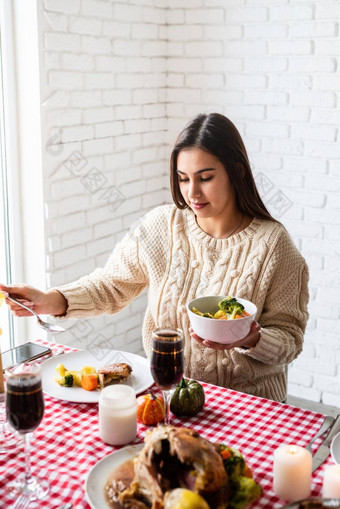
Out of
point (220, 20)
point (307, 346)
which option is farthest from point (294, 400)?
point (220, 20)

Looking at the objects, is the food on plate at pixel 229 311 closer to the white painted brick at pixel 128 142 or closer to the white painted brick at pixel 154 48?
the white painted brick at pixel 128 142

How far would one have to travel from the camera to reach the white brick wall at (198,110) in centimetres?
283

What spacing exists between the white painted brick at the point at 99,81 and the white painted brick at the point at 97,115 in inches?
3.9

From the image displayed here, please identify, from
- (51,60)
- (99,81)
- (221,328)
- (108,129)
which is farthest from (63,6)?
(221,328)

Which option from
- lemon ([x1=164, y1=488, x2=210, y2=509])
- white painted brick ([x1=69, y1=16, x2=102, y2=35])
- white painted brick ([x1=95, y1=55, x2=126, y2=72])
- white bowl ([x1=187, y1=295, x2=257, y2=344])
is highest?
white painted brick ([x1=69, y1=16, x2=102, y2=35])

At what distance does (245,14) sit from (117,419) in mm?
2328

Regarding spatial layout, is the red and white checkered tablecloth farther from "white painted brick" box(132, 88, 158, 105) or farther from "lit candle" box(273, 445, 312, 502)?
"white painted brick" box(132, 88, 158, 105)

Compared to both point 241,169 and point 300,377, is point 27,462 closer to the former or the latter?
point 241,169

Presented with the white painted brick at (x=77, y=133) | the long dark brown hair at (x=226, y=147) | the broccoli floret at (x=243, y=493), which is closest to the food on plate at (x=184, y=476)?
the broccoli floret at (x=243, y=493)

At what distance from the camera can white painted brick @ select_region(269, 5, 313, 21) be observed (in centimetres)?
293

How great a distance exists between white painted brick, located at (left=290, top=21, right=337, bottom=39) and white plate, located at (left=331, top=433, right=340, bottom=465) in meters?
2.07

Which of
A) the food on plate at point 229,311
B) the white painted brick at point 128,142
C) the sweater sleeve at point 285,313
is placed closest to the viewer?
the food on plate at point 229,311

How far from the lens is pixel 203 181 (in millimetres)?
1975

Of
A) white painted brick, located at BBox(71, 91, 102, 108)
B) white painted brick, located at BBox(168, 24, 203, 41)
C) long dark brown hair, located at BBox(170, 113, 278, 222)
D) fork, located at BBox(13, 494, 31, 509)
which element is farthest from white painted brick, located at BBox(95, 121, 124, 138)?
fork, located at BBox(13, 494, 31, 509)
